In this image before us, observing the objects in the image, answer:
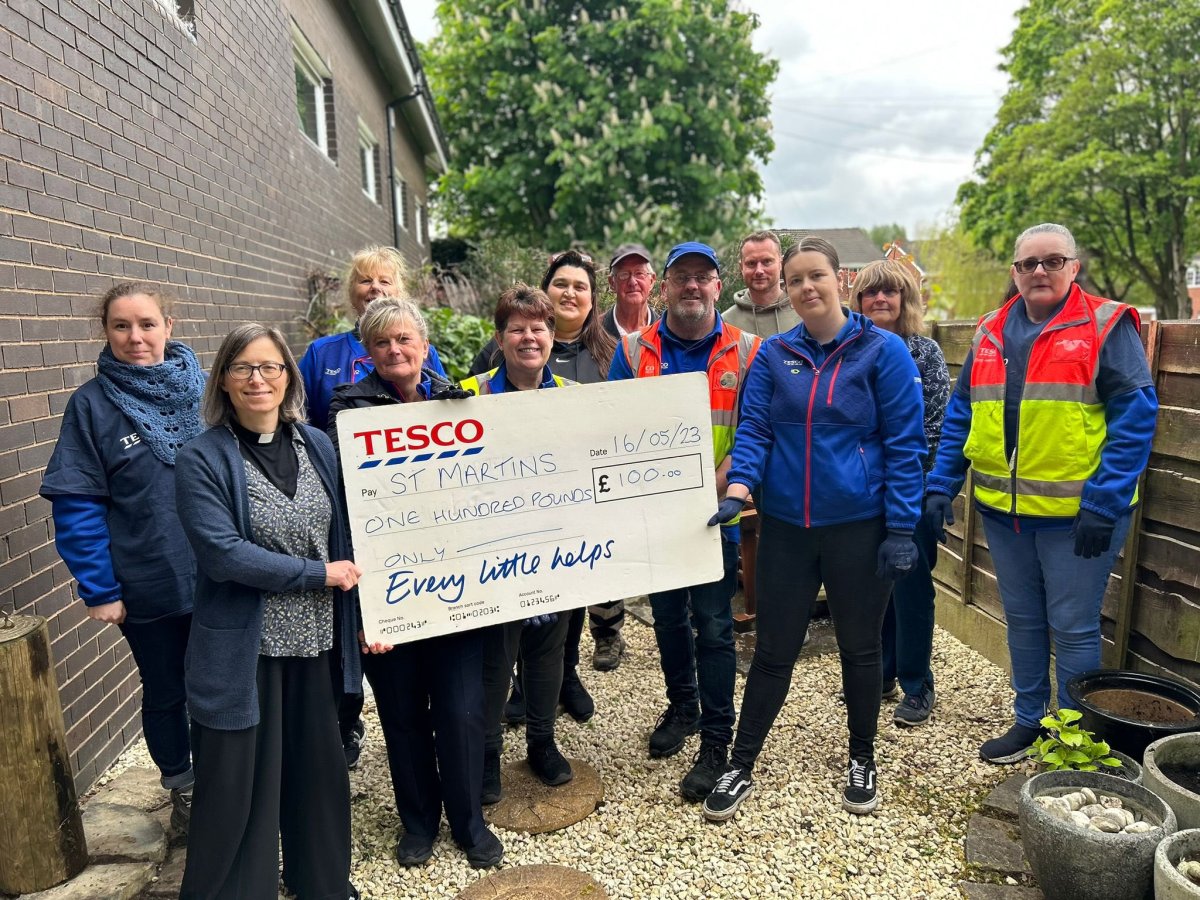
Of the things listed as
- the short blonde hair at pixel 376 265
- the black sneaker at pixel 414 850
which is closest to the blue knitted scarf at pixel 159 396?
the short blonde hair at pixel 376 265

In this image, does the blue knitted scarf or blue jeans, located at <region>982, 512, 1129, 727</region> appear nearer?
the blue knitted scarf

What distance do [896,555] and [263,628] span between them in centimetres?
200

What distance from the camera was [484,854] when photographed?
278 centimetres

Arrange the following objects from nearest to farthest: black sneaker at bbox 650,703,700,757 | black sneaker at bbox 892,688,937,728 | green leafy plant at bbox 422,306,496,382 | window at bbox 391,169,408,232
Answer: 1. black sneaker at bbox 650,703,700,757
2. black sneaker at bbox 892,688,937,728
3. green leafy plant at bbox 422,306,496,382
4. window at bbox 391,169,408,232

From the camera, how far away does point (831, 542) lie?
2863mm

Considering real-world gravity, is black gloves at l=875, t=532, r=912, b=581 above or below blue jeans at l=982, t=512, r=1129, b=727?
above

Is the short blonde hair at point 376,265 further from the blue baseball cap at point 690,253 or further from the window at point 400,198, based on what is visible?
the window at point 400,198

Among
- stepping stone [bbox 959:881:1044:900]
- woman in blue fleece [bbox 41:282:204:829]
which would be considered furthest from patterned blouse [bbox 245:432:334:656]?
stepping stone [bbox 959:881:1044:900]

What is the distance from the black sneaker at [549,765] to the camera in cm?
329

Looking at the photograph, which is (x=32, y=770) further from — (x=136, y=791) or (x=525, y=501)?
(x=525, y=501)

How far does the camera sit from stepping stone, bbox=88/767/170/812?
10.1 feet

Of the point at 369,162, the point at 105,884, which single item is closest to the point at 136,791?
the point at 105,884

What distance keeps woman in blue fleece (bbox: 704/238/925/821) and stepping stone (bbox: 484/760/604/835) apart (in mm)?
499

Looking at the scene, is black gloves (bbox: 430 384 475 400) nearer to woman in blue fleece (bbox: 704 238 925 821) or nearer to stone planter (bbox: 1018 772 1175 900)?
woman in blue fleece (bbox: 704 238 925 821)
